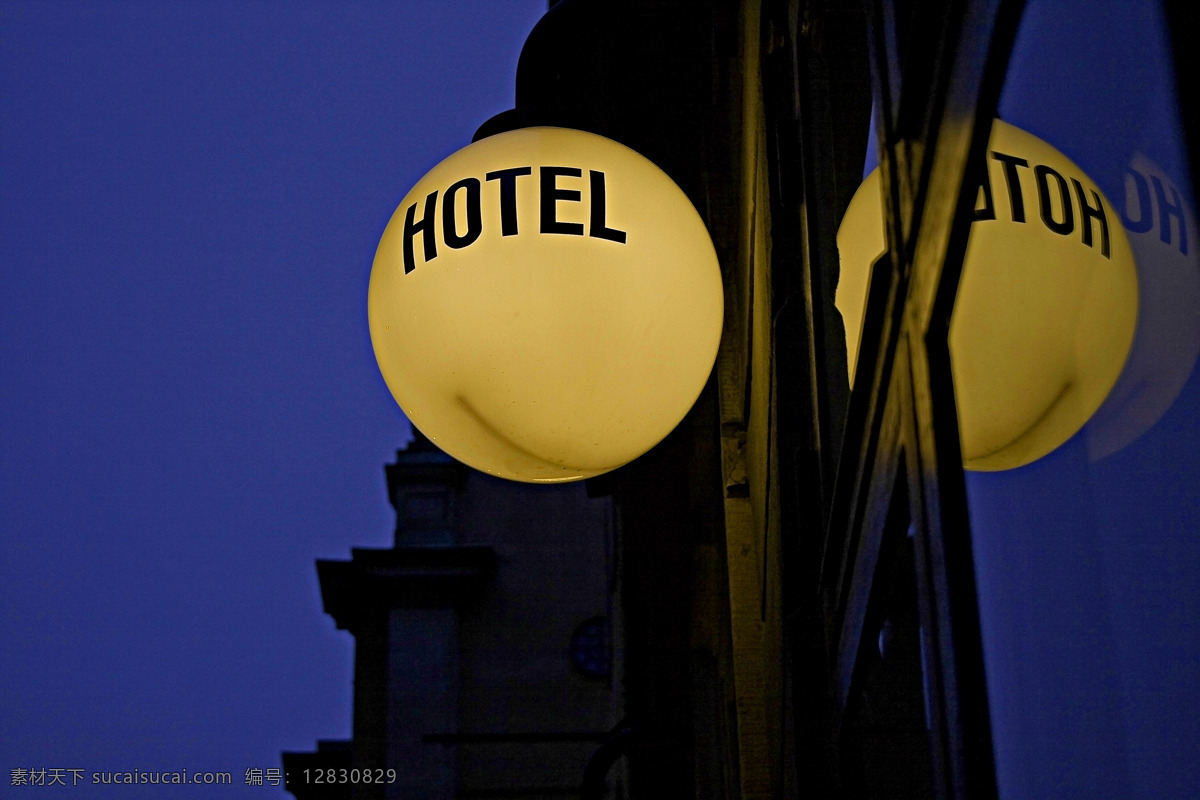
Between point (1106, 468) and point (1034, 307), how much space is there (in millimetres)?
234

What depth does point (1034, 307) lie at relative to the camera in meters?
0.87

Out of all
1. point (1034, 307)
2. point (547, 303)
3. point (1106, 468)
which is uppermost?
point (547, 303)

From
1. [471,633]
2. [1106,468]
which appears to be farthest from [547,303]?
[471,633]

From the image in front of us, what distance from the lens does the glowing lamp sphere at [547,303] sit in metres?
2.10

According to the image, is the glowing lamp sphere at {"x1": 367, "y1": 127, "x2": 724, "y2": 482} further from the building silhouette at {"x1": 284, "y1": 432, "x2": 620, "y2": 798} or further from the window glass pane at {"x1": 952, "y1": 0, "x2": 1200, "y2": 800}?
the building silhouette at {"x1": 284, "y1": 432, "x2": 620, "y2": 798}

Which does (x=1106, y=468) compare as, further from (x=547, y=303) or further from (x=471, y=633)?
(x=471, y=633)

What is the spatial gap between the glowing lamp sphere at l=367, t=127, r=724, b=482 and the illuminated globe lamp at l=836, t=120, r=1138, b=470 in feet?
3.48

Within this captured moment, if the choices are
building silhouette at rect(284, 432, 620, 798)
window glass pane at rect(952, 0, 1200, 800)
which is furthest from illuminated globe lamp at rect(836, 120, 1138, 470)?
building silhouette at rect(284, 432, 620, 798)

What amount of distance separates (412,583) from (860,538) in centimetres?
2206

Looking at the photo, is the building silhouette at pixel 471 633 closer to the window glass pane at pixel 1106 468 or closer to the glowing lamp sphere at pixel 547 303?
the glowing lamp sphere at pixel 547 303

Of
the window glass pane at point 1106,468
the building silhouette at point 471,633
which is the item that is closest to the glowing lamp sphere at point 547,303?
the window glass pane at point 1106,468

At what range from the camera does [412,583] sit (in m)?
23.2

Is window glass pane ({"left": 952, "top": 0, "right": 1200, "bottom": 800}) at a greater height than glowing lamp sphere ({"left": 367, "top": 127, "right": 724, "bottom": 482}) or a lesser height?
lesser

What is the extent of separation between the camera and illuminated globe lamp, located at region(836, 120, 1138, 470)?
689 millimetres
